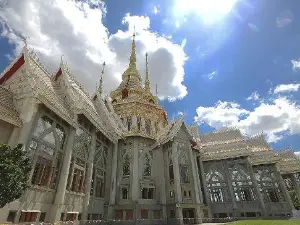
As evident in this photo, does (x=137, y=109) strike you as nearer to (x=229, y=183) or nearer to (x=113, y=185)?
(x=113, y=185)

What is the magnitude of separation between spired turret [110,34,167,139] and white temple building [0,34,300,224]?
20 cm

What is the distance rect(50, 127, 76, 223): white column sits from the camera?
19078 millimetres

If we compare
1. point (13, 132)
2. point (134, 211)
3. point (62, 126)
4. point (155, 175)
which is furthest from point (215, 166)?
point (13, 132)

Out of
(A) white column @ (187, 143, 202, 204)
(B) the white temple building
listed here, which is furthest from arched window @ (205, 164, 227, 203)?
(A) white column @ (187, 143, 202, 204)

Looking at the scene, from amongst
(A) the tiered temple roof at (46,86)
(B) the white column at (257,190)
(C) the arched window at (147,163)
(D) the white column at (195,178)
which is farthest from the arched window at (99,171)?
(B) the white column at (257,190)

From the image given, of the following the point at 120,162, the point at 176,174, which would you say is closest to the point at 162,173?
the point at 176,174

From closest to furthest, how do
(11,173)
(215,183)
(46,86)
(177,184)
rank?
(11,173) < (46,86) < (177,184) < (215,183)

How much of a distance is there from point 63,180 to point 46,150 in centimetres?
307

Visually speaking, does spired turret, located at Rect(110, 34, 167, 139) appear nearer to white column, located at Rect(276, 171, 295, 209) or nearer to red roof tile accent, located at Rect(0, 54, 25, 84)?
red roof tile accent, located at Rect(0, 54, 25, 84)

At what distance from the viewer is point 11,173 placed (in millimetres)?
11398

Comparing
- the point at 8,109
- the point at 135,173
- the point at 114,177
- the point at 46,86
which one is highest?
the point at 46,86

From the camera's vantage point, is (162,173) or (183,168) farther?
(183,168)

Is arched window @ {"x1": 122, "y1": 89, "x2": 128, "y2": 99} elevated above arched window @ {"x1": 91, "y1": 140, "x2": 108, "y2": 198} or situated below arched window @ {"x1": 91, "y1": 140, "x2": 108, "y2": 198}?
above

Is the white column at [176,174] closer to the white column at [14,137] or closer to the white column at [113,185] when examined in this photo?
the white column at [113,185]
